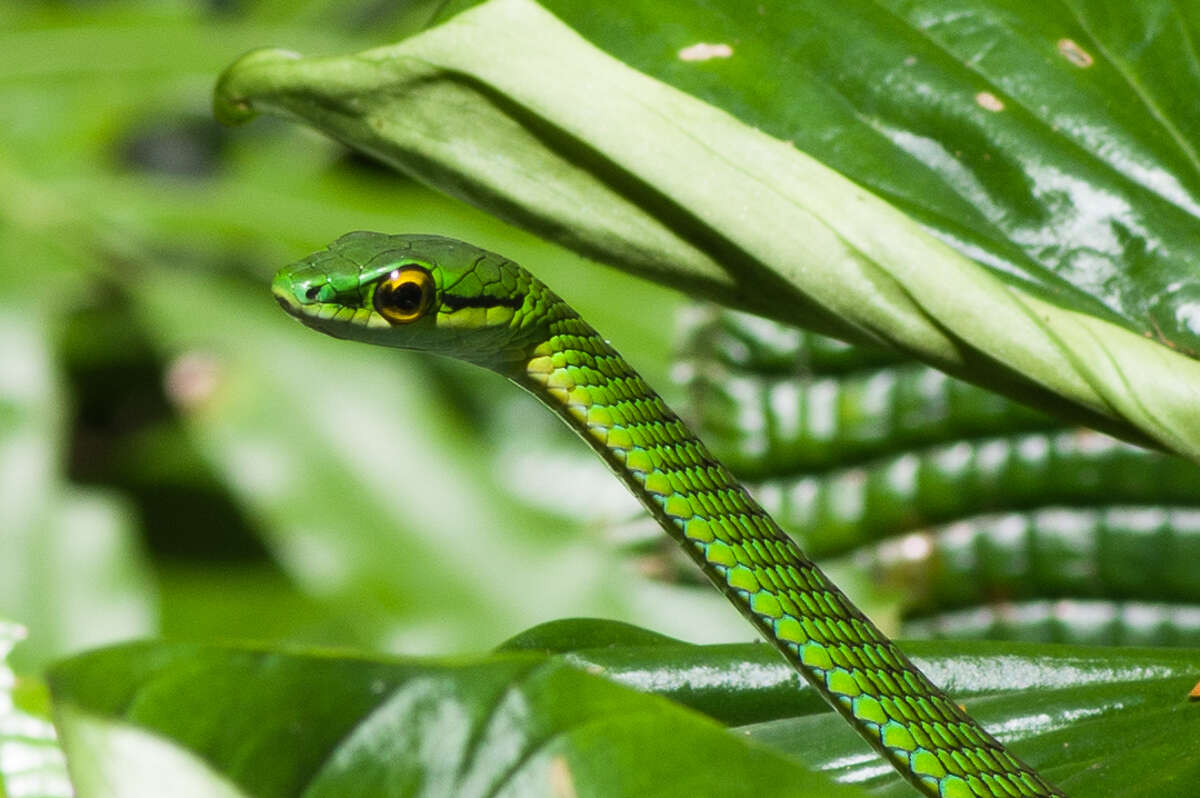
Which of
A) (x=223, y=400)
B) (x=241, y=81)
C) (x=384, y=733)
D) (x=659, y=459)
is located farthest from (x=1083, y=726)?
(x=223, y=400)

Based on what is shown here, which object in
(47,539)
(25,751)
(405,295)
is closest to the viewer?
(25,751)

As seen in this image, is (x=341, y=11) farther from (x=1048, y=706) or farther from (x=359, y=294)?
(x=1048, y=706)

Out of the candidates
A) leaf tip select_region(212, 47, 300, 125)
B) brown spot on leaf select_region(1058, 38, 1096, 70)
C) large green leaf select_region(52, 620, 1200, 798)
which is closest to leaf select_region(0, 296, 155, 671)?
leaf tip select_region(212, 47, 300, 125)

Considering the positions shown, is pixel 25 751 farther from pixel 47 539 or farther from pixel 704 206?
pixel 47 539

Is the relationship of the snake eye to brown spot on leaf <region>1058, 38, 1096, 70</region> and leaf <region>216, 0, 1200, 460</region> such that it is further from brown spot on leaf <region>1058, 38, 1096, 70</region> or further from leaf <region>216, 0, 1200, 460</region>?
brown spot on leaf <region>1058, 38, 1096, 70</region>

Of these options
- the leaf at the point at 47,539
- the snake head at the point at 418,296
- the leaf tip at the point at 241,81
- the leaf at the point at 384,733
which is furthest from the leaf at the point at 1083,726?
the leaf at the point at 47,539

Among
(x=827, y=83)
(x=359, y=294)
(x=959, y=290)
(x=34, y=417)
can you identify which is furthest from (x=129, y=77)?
(x=959, y=290)
